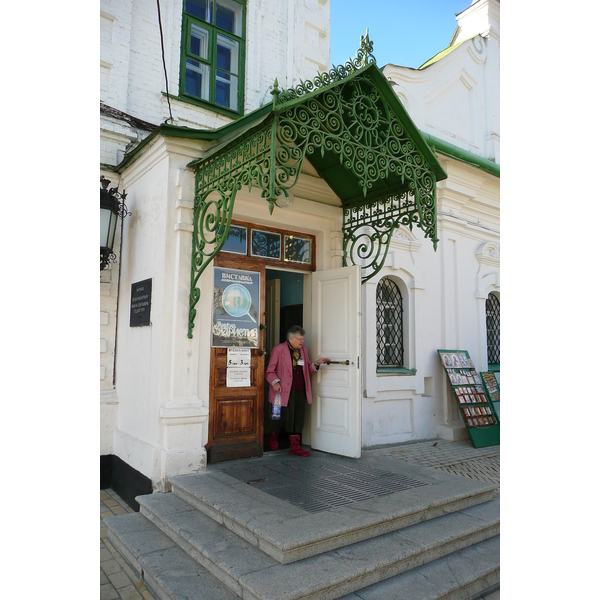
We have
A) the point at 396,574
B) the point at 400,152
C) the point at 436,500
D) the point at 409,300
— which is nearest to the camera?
the point at 396,574

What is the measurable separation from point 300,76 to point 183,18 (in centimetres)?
205

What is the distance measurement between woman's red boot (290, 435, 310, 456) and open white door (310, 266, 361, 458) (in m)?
0.27

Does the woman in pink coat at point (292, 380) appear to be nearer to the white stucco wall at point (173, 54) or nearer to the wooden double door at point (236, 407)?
the wooden double door at point (236, 407)

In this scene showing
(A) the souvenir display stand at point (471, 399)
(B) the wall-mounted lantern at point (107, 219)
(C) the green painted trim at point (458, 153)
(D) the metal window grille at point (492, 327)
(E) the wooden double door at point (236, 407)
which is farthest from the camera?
(D) the metal window grille at point (492, 327)

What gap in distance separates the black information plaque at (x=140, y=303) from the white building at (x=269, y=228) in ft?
0.12

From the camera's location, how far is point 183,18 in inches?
283

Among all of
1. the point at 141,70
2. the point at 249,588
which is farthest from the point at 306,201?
the point at 249,588

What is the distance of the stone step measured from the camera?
3564 millimetres

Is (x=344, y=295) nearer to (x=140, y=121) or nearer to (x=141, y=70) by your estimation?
(x=140, y=121)

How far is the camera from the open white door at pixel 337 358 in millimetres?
5938

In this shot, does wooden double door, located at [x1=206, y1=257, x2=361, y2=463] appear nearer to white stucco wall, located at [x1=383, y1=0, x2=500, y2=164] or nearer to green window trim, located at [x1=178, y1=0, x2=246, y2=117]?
green window trim, located at [x1=178, y1=0, x2=246, y2=117]

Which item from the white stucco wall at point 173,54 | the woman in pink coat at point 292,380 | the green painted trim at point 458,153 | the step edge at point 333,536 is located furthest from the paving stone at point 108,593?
the green painted trim at point 458,153

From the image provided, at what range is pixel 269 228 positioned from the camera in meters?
6.33

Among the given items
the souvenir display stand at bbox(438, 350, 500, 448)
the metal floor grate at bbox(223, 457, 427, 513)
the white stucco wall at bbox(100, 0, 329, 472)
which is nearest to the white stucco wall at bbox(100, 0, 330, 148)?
the white stucco wall at bbox(100, 0, 329, 472)
